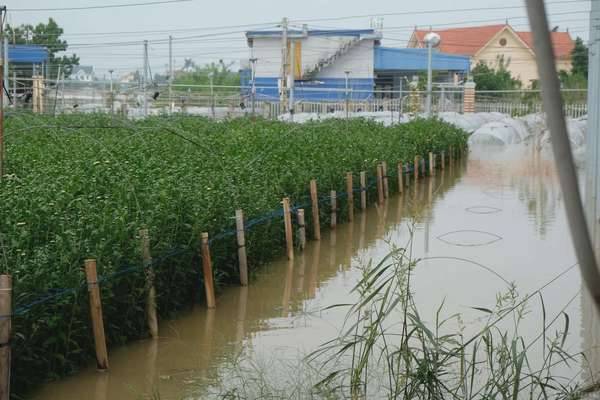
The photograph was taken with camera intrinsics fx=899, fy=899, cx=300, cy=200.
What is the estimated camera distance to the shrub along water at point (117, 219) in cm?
637

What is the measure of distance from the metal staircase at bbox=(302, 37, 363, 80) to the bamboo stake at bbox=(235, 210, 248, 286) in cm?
4170

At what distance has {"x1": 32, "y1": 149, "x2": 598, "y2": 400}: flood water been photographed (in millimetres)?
6754

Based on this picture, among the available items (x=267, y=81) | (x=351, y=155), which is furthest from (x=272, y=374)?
(x=267, y=81)

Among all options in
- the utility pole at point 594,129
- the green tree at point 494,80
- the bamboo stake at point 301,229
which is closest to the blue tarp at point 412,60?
the green tree at point 494,80

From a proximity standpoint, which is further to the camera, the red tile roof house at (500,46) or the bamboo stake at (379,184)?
the red tile roof house at (500,46)

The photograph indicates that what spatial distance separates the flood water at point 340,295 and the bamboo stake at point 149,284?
0.15 meters

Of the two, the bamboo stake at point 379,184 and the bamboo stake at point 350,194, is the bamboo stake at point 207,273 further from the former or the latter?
the bamboo stake at point 379,184

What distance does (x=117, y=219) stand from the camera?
754 centimetres

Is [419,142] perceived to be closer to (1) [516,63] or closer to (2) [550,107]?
(2) [550,107]

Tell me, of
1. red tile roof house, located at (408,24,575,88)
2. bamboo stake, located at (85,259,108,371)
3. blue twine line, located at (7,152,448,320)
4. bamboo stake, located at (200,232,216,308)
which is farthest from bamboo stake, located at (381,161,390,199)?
red tile roof house, located at (408,24,575,88)

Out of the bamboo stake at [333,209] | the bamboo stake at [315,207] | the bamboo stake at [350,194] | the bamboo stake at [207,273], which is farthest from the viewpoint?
the bamboo stake at [350,194]

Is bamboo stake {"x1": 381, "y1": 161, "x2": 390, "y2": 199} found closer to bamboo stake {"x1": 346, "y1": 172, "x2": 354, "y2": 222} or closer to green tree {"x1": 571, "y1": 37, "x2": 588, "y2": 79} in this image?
bamboo stake {"x1": 346, "y1": 172, "x2": 354, "y2": 222}

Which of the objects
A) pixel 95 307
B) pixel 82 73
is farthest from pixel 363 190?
pixel 82 73

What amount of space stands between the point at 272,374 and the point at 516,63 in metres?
57.6
